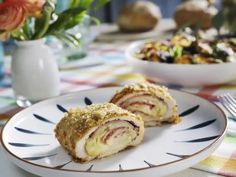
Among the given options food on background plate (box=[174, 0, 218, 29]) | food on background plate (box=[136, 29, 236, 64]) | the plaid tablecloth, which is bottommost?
the plaid tablecloth

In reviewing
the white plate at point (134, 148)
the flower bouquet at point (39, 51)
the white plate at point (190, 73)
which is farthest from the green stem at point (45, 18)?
the white plate at point (190, 73)

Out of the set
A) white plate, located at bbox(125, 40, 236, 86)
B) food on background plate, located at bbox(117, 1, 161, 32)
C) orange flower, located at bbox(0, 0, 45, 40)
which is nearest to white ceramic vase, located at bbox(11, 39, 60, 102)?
orange flower, located at bbox(0, 0, 45, 40)

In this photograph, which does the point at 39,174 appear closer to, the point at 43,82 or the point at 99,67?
the point at 43,82

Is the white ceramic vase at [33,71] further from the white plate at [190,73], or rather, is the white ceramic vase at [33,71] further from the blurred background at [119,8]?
the blurred background at [119,8]

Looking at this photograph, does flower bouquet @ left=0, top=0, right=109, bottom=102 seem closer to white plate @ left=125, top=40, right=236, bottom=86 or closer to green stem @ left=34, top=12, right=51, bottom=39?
green stem @ left=34, top=12, right=51, bottom=39

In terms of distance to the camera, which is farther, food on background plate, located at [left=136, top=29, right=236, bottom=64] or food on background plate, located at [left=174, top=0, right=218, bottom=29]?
food on background plate, located at [left=174, top=0, right=218, bottom=29]

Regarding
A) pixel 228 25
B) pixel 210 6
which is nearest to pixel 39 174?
pixel 228 25

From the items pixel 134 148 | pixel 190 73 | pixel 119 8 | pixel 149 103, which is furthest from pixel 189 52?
pixel 119 8
